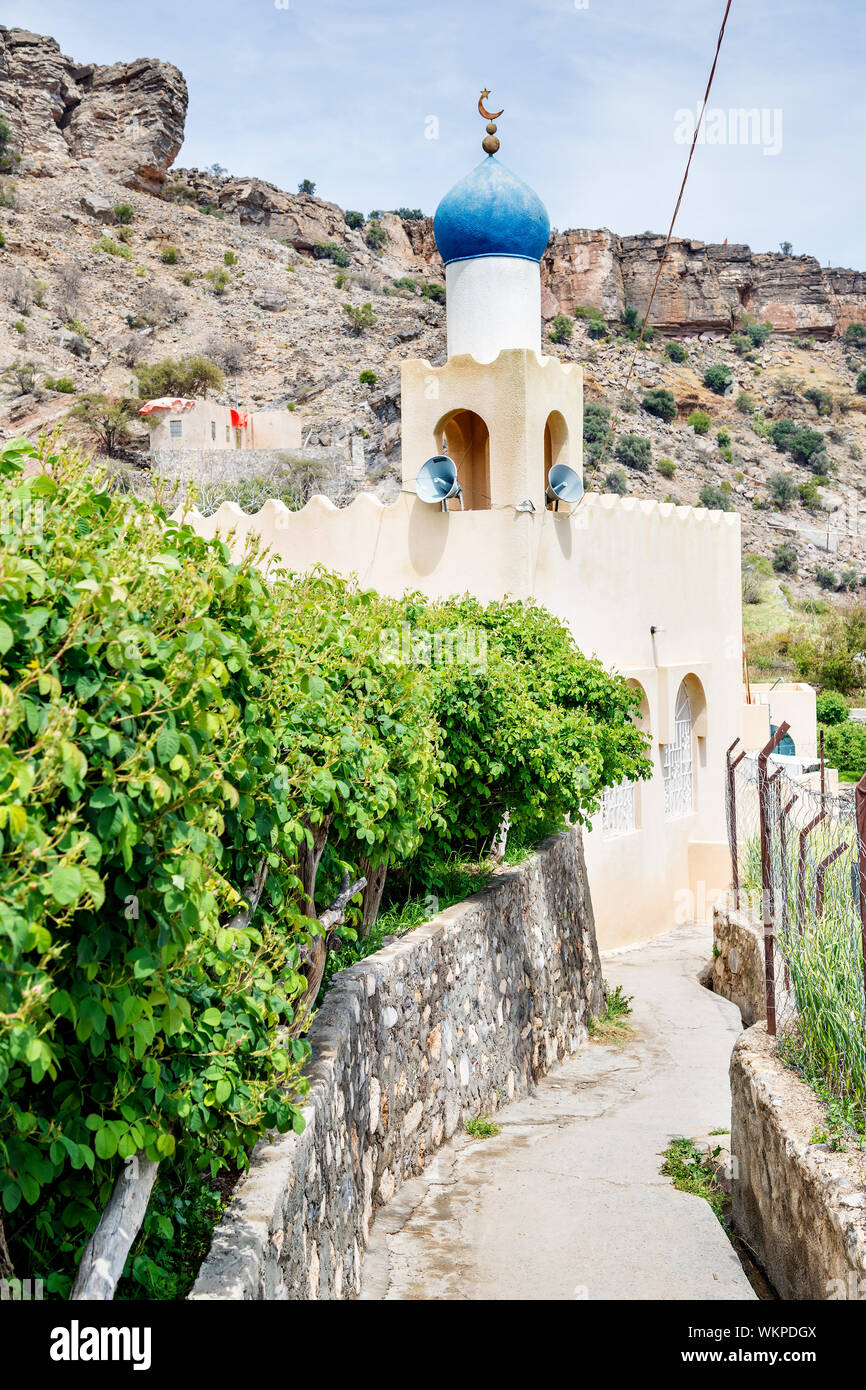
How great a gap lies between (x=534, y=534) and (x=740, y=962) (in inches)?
195

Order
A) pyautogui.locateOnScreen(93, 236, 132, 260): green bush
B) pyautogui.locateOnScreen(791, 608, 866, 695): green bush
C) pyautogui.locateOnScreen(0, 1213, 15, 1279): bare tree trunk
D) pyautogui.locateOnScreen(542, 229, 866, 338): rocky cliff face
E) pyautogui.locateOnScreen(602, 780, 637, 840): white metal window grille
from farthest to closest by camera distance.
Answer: pyautogui.locateOnScreen(542, 229, 866, 338): rocky cliff face → pyautogui.locateOnScreen(93, 236, 132, 260): green bush → pyautogui.locateOnScreen(791, 608, 866, 695): green bush → pyautogui.locateOnScreen(602, 780, 637, 840): white metal window grille → pyautogui.locateOnScreen(0, 1213, 15, 1279): bare tree trunk

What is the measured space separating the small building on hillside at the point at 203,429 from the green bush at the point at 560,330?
2818cm

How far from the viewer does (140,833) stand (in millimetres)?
2875

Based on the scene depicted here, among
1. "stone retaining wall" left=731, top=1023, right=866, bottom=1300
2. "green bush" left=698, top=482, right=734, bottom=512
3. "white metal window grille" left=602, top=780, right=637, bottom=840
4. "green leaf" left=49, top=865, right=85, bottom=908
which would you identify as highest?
"green bush" left=698, top=482, right=734, bottom=512

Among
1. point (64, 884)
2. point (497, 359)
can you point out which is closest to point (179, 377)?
point (497, 359)

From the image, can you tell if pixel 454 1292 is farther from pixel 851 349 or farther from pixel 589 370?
pixel 851 349

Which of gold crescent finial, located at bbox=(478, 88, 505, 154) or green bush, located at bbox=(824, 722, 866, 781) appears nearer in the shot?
gold crescent finial, located at bbox=(478, 88, 505, 154)

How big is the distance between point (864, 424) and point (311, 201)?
34055mm

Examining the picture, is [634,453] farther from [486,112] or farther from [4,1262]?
[4,1262]

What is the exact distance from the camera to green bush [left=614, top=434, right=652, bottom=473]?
53906 millimetres

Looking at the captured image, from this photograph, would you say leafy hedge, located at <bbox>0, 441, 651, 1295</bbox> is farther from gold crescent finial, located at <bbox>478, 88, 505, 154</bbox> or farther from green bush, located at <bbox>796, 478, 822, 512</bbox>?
green bush, located at <bbox>796, 478, 822, 512</bbox>

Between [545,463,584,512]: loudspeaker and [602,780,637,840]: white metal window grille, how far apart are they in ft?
12.2

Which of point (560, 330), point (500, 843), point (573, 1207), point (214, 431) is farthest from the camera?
point (560, 330)

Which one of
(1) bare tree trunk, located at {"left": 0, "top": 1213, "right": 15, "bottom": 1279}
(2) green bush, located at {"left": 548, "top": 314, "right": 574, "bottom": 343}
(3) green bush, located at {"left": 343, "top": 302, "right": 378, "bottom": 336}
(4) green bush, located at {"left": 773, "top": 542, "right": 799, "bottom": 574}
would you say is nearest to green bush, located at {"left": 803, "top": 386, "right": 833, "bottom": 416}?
(2) green bush, located at {"left": 548, "top": 314, "right": 574, "bottom": 343}
